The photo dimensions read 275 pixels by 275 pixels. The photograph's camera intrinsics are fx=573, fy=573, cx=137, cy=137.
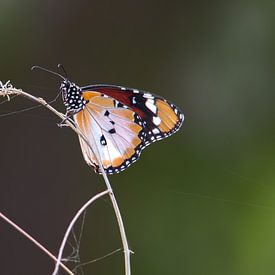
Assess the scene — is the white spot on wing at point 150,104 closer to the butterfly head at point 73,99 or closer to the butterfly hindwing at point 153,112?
the butterfly hindwing at point 153,112

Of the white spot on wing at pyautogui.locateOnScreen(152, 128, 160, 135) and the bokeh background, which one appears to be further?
the bokeh background

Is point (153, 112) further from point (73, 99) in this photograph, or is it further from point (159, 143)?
point (159, 143)

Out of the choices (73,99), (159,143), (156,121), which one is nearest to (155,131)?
(156,121)

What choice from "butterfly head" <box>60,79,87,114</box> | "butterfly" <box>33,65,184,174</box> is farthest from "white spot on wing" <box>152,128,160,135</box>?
"butterfly head" <box>60,79,87,114</box>

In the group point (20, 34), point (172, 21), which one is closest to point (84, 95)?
point (20, 34)

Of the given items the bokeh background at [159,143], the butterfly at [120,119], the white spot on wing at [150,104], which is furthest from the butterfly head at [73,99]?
the bokeh background at [159,143]

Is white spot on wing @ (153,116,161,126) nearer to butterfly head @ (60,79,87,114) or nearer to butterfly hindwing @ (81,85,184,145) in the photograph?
butterfly hindwing @ (81,85,184,145)
